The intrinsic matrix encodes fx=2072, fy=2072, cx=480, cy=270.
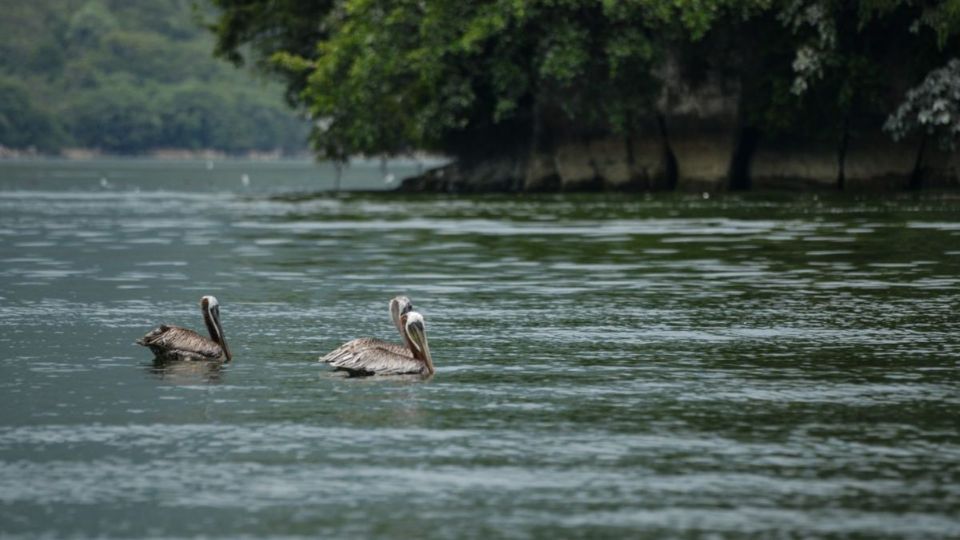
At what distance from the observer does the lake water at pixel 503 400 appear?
1109cm

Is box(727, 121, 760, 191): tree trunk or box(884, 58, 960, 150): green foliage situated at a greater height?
box(884, 58, 960, 150): green foliage

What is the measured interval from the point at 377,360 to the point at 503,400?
2055mm

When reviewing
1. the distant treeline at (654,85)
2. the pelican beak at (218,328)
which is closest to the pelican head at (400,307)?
the pelican beak at (218,328)

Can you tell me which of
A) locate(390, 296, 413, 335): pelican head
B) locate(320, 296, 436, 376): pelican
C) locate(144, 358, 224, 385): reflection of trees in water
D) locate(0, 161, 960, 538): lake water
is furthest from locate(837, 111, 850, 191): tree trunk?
locate(320, 296, 436, 376): pelican

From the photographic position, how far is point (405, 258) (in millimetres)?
32844

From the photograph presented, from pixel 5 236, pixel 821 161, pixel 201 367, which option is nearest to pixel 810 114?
pixel 821 161

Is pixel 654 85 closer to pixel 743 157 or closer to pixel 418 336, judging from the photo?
pixel 743 157

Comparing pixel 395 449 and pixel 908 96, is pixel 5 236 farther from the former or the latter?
pixel 395 449

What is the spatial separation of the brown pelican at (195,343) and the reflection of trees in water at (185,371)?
7 centimetres

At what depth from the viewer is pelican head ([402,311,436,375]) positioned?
55.2 ft

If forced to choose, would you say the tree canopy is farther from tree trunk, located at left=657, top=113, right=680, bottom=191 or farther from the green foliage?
the green foliage

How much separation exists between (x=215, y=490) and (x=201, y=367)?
20.2ft

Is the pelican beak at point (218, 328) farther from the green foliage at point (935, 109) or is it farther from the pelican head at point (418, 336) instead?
the green foliage at point (935, 109)

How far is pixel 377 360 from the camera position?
17.0 m
